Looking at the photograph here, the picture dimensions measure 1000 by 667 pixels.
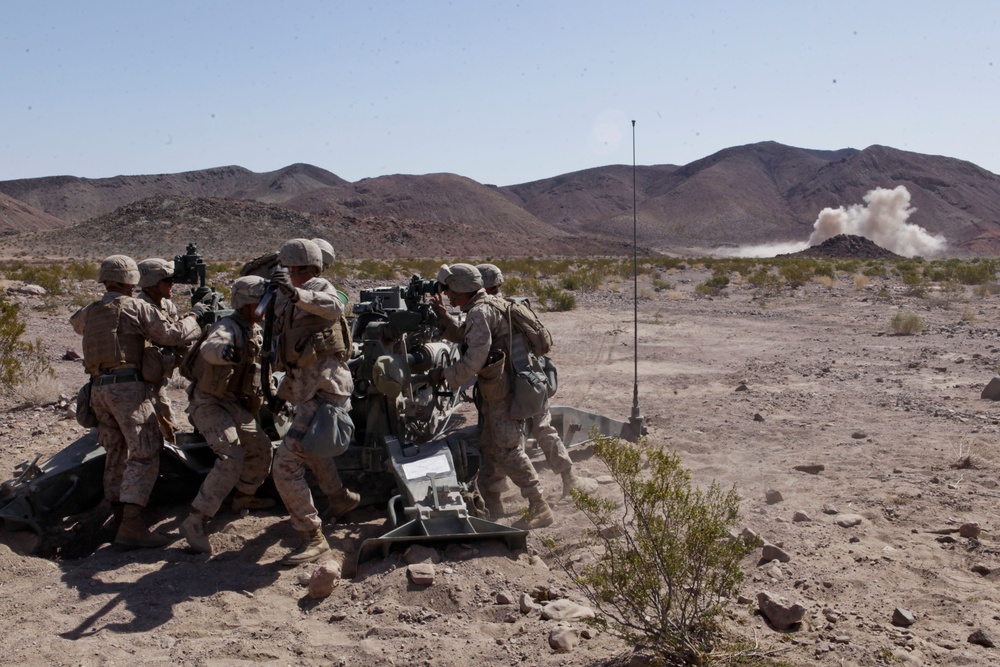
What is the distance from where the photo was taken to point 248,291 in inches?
227

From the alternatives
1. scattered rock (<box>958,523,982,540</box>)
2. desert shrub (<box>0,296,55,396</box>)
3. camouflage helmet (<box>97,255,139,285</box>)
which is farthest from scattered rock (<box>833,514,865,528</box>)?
desert shrub (<box>0,296,55,396</box>)

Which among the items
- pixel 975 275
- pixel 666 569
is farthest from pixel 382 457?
pixel 975 275

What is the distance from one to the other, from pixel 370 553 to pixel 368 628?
0.76 m

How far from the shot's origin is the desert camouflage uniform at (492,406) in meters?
6.10

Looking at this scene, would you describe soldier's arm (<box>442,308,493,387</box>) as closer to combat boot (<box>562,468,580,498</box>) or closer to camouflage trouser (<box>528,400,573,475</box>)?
camouflage trouser (<box>528,400,573,475</box>)

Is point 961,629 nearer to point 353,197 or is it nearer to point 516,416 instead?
point 516,416

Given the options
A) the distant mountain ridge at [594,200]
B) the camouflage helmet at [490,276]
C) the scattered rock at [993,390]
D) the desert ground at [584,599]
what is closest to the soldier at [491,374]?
the camouflage helmet at [490,276]

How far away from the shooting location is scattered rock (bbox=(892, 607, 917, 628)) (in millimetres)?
4262

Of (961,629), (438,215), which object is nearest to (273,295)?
(961,629)

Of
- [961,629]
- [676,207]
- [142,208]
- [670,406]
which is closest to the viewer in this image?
[961,629]

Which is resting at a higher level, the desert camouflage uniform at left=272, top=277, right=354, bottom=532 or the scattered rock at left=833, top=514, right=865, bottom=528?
the desert camouflage uniform at left=272, top=277, right=354, bottom=532

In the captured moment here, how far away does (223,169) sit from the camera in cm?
12250

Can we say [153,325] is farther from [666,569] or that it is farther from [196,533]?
[666,569]

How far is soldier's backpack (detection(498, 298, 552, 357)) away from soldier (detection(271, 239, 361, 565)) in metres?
1.30
